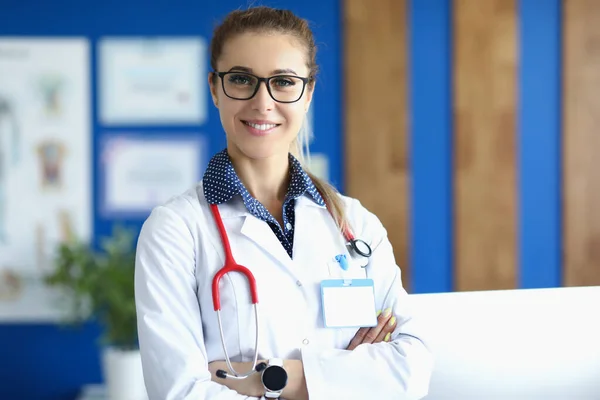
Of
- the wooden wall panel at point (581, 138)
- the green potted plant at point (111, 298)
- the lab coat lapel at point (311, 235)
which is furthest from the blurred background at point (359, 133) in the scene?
the lab coat lapel at point (311, 235)

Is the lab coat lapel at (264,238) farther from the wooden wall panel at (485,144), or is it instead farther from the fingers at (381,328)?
the wooden wall panel at (485,144)

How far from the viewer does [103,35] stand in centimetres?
328

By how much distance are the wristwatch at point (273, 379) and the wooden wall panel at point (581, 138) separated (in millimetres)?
2318

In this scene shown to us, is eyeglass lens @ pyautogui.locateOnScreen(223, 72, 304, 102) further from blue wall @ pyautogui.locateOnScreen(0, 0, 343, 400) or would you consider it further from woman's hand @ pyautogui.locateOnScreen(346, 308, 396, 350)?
blue wall @ pyautogui.locateOnScreen(0, 0, 343, 400)

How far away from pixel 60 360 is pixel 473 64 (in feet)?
7.94

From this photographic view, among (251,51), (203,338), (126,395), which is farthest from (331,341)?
(126,395)

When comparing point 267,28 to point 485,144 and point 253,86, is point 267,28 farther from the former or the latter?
point 485,144

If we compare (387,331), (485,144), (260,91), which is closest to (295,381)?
(387,331)

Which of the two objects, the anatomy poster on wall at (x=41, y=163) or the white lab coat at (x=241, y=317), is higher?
the anatomy poster on wall at (x=41, y=163)

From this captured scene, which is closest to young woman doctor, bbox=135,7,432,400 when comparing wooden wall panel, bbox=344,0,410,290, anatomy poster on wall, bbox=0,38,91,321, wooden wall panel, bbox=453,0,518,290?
wooden wall panel, bbox=344,0,410,290

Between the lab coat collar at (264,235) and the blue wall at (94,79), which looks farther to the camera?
the blue wall at (94,79)

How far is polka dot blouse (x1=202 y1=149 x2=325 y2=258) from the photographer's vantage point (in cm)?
151

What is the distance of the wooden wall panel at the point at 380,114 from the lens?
329 cm

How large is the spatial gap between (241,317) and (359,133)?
6.62 ft
